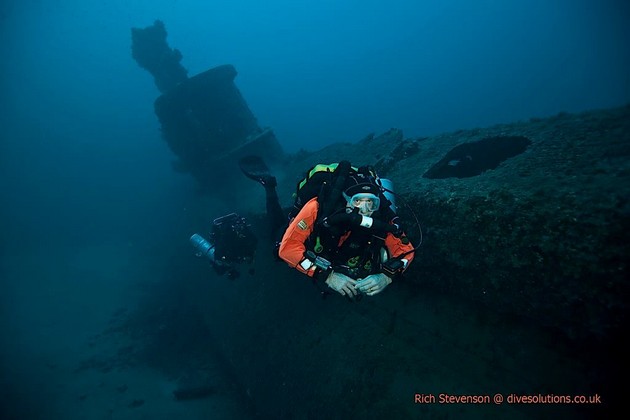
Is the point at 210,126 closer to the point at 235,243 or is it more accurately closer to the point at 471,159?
the point at 235,243

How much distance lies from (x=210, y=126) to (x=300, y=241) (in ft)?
33.0

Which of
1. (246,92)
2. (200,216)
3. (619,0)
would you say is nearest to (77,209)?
(200,216)

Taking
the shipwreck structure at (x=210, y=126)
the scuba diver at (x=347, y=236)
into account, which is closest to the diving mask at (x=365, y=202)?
the scuba diver at (x=347, y=236)

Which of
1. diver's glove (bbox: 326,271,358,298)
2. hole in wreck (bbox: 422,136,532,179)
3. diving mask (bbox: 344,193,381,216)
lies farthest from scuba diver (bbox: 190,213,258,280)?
hole in wreck (bbox: 422,136,532,179)

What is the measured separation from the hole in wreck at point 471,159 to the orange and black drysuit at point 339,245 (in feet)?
6.70

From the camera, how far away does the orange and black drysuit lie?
3283 mm

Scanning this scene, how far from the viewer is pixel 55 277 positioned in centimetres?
1872

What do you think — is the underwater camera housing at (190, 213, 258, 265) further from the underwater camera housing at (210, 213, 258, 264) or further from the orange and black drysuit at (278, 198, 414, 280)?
the orange and black drysuit at (278, 198, 414, 280)

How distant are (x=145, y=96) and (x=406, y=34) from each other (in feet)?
314

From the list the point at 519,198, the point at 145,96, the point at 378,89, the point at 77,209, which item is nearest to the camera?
the point at 519,198

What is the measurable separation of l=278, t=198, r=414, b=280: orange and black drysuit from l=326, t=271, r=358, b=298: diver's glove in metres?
0.16

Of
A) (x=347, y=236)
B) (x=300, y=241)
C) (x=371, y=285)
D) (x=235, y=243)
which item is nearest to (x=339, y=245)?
(x=347, y=236)

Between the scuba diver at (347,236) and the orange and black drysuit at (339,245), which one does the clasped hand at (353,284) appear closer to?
the scuba diver at (347,236)

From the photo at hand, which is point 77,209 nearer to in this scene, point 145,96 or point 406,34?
point 145,96
